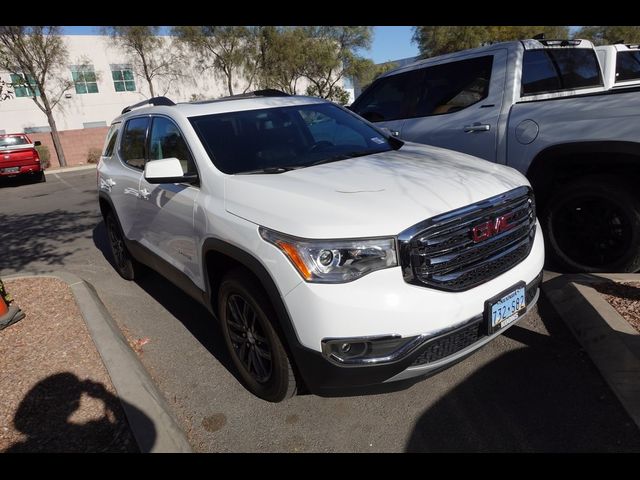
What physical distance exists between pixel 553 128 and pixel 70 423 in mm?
4041

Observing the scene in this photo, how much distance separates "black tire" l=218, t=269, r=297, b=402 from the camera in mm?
2422

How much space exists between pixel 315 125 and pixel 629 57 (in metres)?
4.38

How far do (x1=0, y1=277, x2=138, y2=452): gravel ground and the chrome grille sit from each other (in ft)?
5.90

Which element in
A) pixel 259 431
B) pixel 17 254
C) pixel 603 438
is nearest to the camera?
pixel 603 438

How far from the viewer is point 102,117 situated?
3027 centimetres

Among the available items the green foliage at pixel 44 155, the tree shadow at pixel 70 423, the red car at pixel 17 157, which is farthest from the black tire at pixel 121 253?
the green foliage at pixel 44 155

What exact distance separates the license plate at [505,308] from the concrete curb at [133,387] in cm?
174

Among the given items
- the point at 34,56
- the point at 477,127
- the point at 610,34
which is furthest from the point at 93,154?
the point at 610,34

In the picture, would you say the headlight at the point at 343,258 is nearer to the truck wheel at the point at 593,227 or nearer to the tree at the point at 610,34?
the truck wheel at the point at 593,227

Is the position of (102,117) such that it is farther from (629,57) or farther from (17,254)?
(629,57)

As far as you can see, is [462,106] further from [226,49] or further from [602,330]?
[226,49]

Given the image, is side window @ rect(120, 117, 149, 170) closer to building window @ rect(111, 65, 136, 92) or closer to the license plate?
the license plate

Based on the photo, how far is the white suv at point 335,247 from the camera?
83.2 inches
